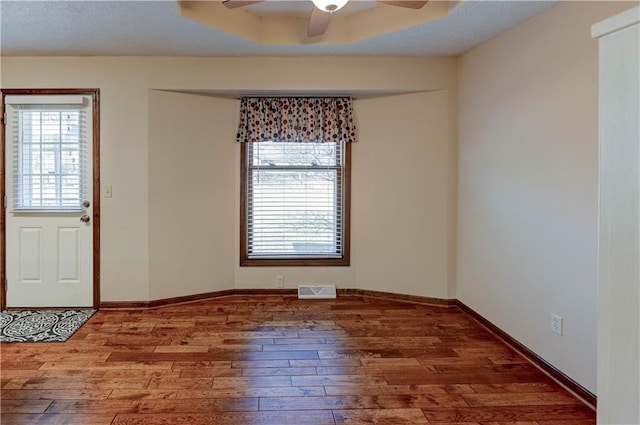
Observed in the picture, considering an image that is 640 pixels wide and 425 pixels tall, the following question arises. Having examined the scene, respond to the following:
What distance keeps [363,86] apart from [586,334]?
9.04 feet

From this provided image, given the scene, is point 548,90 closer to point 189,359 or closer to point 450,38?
point 450,38

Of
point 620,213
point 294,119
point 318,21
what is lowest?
point 620,213

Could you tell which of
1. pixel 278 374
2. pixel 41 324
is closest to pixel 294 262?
pixel 278 374

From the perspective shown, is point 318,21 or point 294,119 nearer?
point 318,21

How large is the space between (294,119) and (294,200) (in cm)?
85

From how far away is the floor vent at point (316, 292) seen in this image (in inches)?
172

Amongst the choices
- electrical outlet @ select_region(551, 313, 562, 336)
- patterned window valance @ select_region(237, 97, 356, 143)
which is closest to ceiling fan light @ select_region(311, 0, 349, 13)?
patterned window valance @ select_region(237, 97, 356, 143)

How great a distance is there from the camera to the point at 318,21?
2873 millimetres

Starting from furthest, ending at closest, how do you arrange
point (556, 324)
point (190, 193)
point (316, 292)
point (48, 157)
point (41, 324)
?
point (316, 292) < point (190, 193) < point (48, 157) < point (41, 324) < point (556, 324)

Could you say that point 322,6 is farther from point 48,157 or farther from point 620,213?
point 48,157

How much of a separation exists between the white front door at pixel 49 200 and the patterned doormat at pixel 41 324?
0.15m

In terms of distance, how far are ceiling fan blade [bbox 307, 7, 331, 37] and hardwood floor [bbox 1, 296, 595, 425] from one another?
7.59 feet

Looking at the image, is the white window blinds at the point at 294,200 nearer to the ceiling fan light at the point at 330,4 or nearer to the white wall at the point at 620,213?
the ceiling fan light at the point at 330,4

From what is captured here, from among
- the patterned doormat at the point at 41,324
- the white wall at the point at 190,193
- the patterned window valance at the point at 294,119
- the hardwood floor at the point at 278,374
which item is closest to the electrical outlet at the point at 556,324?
the hardwood floor at the point at 278,374
